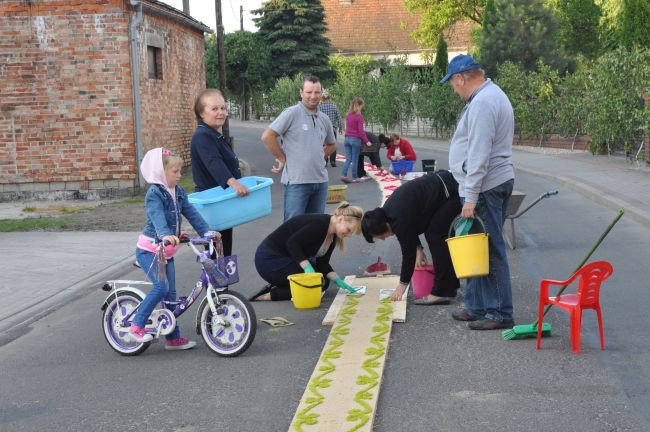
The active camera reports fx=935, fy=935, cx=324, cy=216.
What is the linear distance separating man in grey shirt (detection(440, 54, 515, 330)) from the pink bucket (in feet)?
Answer: 3.39

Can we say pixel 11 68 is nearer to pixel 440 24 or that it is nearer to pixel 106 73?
pixel 106 73

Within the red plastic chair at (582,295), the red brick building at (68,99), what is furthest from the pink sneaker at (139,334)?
the red brick building at (68,99)

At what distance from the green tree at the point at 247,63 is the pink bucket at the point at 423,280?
5215 cm

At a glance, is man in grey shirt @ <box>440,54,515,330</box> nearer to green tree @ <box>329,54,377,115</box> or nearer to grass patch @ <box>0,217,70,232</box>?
grass patch @ <box>0,217,70,232</box>

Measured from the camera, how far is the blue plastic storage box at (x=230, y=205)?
7570 millimetres

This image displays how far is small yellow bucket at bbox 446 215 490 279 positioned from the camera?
22.4 feet

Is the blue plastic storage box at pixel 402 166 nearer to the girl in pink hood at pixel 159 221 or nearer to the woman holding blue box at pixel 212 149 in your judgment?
the woman holding blue box at pixel 212 149

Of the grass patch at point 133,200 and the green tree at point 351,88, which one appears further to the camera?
the green tree at point 351,88

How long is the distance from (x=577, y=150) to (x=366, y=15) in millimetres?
42087

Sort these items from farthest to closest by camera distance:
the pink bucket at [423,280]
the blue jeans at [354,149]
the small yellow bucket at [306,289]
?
the blue jeans at [354,149] < the pink bucket at [423,280] < the small yellow bucket at [306,289]

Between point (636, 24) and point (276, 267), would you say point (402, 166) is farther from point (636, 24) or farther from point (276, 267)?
point (276, 267)

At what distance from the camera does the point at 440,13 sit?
5697 cm

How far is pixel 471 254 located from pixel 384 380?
131 cm

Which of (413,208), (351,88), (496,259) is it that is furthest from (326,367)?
(351,88)
